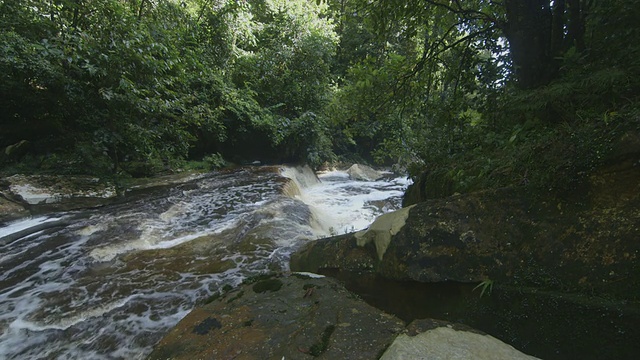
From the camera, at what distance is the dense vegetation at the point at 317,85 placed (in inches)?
102

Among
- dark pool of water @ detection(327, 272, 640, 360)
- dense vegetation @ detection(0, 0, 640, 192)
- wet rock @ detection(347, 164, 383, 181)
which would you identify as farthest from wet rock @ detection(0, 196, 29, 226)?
wet rock @ detection(347, 164, 383, 181)

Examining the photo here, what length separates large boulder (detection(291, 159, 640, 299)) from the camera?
1.56 m

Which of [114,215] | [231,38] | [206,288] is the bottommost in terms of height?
[206,288]

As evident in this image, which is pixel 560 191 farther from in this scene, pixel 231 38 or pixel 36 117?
pixel 231 38

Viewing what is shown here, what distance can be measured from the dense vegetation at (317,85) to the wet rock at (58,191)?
0.51 m

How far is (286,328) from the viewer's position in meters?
1.97

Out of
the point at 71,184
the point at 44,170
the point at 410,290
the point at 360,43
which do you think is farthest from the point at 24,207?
the point at 360,43

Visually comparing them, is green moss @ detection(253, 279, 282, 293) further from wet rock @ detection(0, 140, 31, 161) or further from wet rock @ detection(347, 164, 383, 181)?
wet rock @ detection(347, 164, 383, 181)

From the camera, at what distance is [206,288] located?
139 inches

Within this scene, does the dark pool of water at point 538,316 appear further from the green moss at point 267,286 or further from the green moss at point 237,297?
the green moss at point 237,297

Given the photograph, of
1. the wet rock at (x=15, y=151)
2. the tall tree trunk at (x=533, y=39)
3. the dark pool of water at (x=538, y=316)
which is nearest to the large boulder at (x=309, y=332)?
the dark pool of water at (x=538, y=316)

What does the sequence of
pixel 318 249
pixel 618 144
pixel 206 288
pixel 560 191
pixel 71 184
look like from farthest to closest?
pixel 71 184, pixel 206 288, pixel 318 249, pixel 560 191, pixel 618 144

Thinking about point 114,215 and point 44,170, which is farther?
point 44,170

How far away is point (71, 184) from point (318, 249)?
22.4ft
